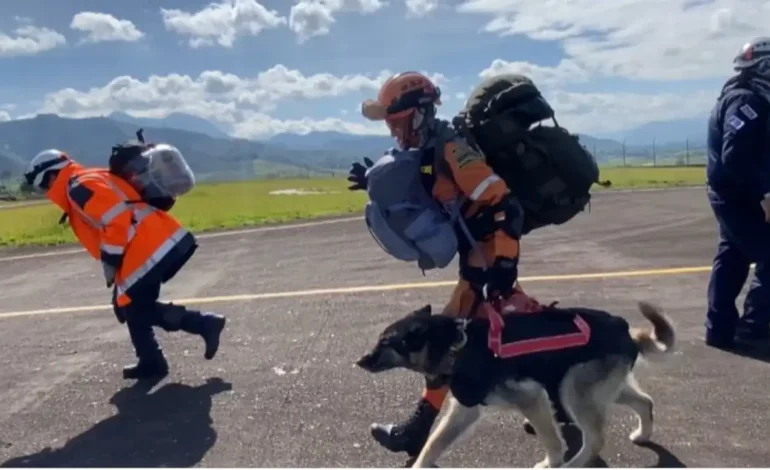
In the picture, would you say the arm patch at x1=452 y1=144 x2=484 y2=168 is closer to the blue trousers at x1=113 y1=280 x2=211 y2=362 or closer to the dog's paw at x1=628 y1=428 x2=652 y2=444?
the dog's paw at x1=628 y1=428 x2=652 y2=444

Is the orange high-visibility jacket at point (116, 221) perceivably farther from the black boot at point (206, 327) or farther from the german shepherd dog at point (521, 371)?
the german shepherd dog at point (521, 371)

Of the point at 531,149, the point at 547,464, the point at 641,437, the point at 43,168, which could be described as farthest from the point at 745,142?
the point at 43,168

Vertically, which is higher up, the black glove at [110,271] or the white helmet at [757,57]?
the white helmet at [757,57]

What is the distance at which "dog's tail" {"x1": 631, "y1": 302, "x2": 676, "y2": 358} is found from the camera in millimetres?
4270

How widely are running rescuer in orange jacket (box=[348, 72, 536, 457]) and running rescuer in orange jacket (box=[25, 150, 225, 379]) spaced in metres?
2.15

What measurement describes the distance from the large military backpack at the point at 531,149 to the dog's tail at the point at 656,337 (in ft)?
2.34

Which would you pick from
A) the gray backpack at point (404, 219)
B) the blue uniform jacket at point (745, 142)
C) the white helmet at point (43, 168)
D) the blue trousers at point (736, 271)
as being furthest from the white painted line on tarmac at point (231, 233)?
the gray backpack at point (404, 219)

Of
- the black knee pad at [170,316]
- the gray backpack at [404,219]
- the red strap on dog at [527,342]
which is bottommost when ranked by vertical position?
the black knee pad at [170,316]

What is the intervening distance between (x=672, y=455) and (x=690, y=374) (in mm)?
1429

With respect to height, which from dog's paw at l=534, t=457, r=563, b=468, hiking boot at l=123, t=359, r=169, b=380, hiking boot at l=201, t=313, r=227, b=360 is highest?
hiking boot at l=201, t=313, r=227, b=360

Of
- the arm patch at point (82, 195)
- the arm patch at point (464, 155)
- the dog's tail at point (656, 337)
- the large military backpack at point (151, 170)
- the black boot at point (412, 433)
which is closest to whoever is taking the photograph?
the arm patch at point (464, 155)

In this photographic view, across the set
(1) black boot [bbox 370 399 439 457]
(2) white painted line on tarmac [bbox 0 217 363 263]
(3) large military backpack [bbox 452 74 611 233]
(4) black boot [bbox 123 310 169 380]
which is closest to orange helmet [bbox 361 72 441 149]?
(3) large military backpack [bbox 452 74 611 233]

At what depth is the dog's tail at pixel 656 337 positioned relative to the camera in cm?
427

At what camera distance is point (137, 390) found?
19.1 feet
